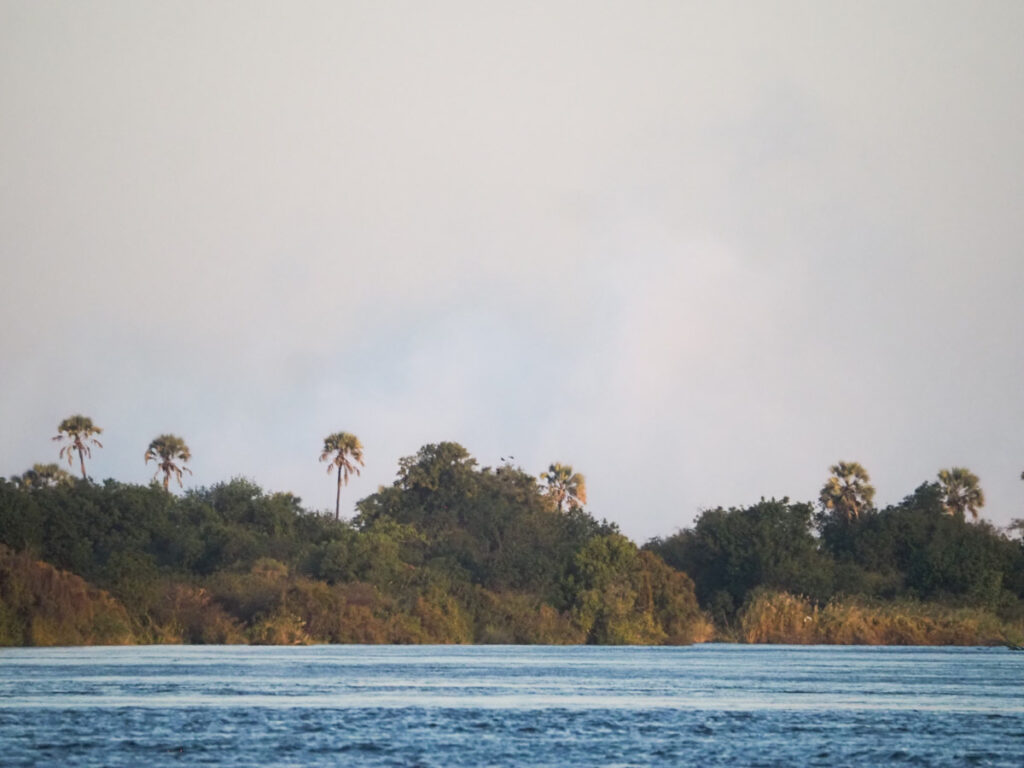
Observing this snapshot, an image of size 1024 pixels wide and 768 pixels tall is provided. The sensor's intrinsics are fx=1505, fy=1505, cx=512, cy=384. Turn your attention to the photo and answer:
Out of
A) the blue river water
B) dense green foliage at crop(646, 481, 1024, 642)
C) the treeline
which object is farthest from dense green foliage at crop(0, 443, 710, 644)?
the blue river water

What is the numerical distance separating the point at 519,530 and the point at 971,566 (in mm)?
31966

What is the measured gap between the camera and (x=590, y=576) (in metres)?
92.2

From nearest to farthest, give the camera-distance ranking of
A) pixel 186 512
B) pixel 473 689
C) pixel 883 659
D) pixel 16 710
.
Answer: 1. pixel 16 710
2. pixel 473 689
3. pixel 883 659
4. pixel 186 512

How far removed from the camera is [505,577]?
96.1 metres

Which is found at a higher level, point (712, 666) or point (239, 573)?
point (239, 573)

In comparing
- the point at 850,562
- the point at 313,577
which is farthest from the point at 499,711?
the point at 850,562

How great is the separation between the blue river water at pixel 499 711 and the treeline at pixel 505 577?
43.7 feet

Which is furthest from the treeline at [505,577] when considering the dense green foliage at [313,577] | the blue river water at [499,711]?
the blue river water at [499,711]

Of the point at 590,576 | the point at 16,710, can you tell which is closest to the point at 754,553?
the point at 590,576

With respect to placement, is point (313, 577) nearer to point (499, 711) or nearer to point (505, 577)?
point (505, 577)

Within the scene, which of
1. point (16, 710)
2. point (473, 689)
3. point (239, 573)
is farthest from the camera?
point (239, 573)

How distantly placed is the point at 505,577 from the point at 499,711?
54.1 metres

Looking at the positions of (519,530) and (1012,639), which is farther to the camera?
(519,530)

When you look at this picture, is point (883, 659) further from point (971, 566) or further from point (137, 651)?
point (137, 651)
